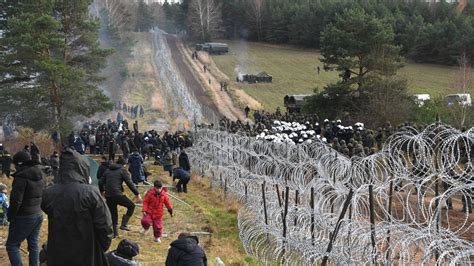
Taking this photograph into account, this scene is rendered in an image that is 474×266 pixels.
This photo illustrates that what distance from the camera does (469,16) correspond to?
186 feet

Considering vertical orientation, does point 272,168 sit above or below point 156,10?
below

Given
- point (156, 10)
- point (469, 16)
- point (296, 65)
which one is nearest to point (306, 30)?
point (296, 65)

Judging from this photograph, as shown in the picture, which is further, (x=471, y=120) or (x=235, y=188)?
(x=471, y=120)

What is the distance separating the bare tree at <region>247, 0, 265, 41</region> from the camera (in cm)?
8406

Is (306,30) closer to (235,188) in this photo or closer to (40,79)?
(40,79)

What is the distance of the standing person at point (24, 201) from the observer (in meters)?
6.78

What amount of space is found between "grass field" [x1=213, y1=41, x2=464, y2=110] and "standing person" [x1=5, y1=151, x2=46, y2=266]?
3859 cm

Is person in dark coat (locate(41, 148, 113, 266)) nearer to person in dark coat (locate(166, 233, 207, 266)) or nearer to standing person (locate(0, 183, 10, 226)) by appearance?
person in dark coat (locate(166, 233, 207, 266))

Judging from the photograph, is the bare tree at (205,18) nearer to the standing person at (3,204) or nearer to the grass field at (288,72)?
the grass field at (288,72)

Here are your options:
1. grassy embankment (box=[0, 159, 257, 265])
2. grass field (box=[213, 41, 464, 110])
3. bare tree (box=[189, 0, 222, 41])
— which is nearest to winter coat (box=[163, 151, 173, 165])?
grassy embankment (box=[0, 159, 257, 265])

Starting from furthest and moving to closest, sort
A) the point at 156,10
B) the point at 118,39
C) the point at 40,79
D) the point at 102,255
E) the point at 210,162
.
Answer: the point at 156,10, the point at 118,39, the point at 40,79, the point at 210,162, the point at 102,255

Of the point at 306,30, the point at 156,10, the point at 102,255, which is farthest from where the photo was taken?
the point at 156,10

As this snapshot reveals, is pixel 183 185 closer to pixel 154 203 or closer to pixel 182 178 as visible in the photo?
pixel 182 178

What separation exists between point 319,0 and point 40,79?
5474 cm
